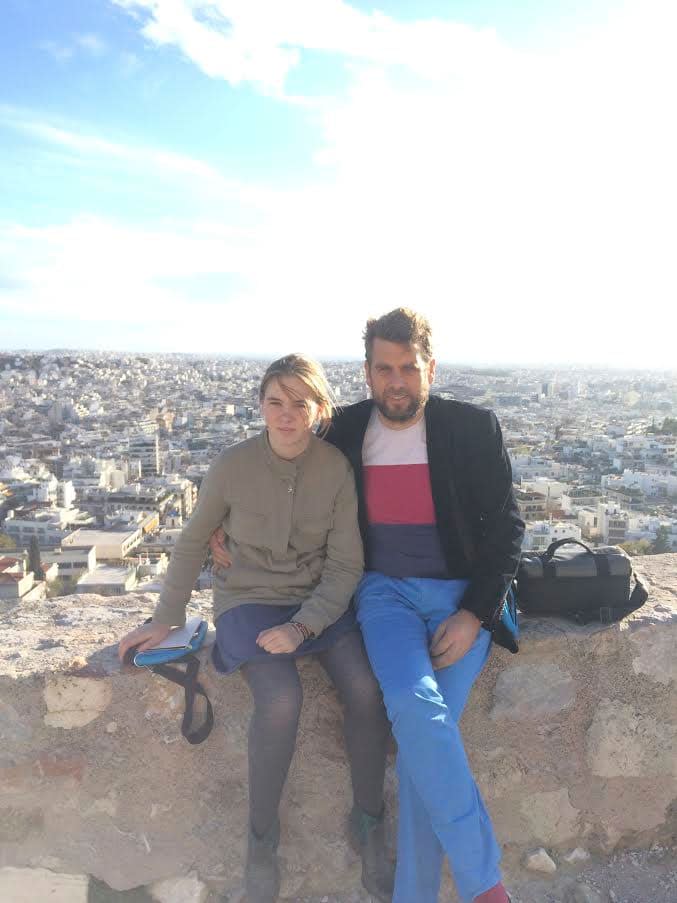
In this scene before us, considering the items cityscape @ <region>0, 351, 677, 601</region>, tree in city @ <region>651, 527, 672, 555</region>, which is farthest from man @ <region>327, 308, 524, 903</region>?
tree in city @ <region>651, 527, 672, 555</region>

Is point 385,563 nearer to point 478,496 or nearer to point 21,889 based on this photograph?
point 478,496

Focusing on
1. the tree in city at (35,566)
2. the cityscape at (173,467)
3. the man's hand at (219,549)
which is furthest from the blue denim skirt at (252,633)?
the tree in city at (35,566)

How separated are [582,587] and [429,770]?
631 millimetres

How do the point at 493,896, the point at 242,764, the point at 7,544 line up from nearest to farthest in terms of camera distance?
the point at 493,896
the point at 242,764
the point at 7,544

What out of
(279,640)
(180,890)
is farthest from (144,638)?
(180,890)

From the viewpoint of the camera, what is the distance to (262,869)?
1.40 metres

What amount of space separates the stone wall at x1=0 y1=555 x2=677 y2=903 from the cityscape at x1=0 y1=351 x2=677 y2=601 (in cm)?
114

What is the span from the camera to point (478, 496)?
65.2 inches

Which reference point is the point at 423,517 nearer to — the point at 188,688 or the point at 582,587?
the point at 582,587

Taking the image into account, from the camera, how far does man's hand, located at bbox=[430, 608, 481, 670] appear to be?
148 cm

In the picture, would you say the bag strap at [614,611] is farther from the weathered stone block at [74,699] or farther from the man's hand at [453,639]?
the weathered stone block at [74,699]

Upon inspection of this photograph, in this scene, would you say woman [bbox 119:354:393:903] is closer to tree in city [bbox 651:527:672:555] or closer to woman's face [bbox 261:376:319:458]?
woman's face [bbox 261:376:319:458]

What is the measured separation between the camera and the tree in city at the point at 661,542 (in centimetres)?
1437

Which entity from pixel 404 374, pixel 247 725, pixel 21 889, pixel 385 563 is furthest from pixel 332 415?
pixel 21 889
